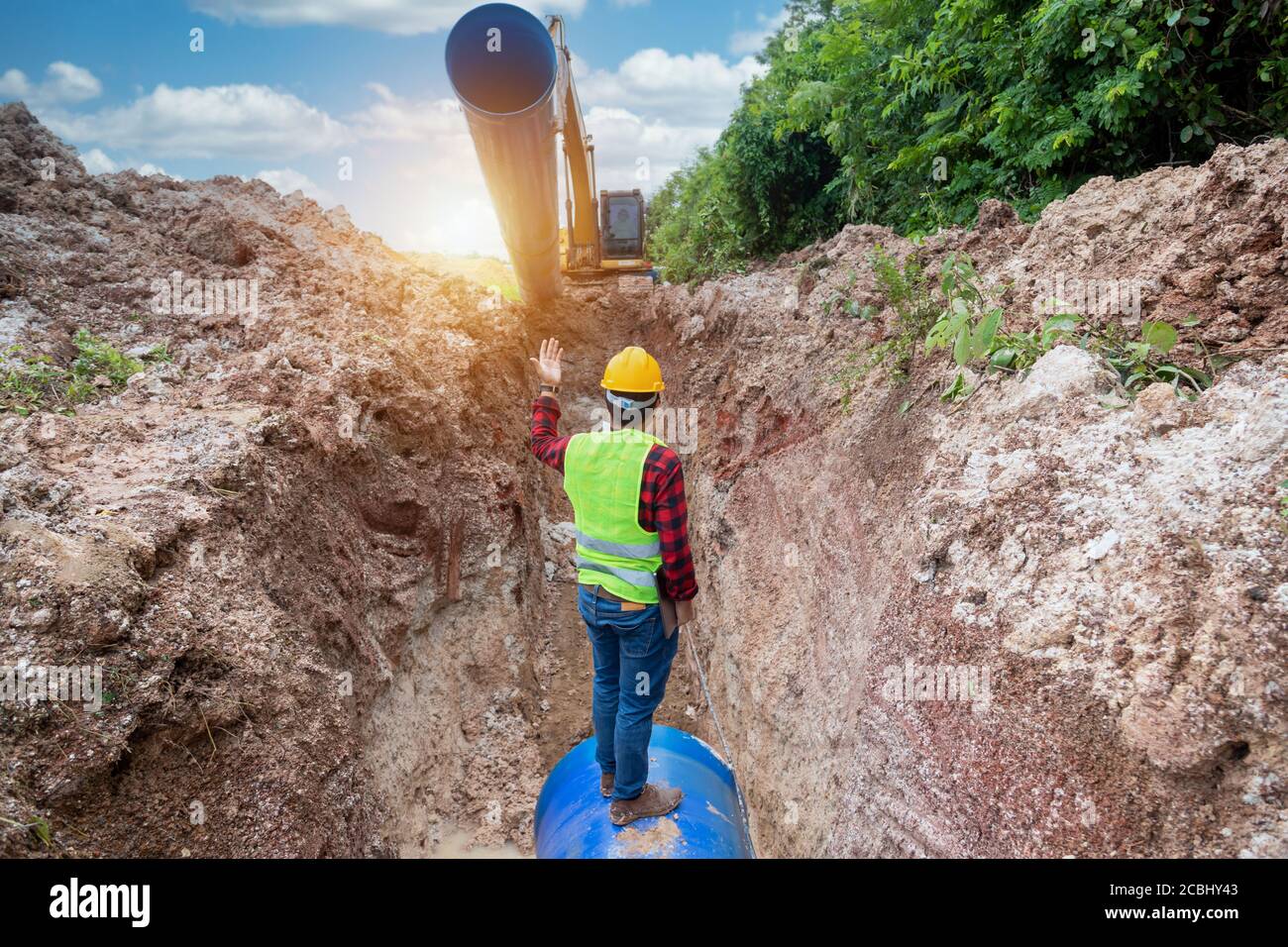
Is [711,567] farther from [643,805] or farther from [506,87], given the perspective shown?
[506,87]

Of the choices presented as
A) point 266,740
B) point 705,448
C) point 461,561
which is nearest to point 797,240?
point 705,448

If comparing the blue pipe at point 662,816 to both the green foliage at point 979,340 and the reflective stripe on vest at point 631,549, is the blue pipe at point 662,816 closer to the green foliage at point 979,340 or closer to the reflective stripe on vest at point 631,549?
the reflective stripe on vest at point 631,549

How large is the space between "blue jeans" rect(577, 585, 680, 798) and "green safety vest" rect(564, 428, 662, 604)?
12 centimetres

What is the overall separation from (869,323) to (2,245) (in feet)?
25.4

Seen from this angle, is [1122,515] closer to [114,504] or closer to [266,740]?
[266,740]

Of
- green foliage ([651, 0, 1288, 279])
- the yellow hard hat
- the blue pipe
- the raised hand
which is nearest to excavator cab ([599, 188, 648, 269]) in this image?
green foliage ([651, 0, 1288, 279])

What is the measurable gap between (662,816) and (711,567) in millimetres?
3414

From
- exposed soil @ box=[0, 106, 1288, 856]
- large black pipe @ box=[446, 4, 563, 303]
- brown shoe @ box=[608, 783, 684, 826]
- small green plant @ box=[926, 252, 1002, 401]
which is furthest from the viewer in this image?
large black pipe @ box=[446, 4, 563, 303]

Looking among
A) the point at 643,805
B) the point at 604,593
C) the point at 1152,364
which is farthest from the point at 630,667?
the point at 1152,364

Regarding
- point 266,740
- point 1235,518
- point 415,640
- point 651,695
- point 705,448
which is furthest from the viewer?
point 705,448

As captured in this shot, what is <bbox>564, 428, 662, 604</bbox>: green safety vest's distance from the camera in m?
3.45

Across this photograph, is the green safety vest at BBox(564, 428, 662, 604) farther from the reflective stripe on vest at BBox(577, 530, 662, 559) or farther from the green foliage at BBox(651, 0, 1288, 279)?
the green foliage at BBox(651, 0, 1288, 279)

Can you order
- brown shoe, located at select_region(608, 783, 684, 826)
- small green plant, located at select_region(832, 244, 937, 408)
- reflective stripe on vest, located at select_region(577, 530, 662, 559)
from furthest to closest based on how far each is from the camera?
1. small green plant, located at select_region(832, 244, 937, 408)
2. brown shoe, located at select_region(608, 783, 684, 826)
3. reflective stripe on vest, located at select_region(577, 530, 662, 559)

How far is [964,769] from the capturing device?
2.93 metres
